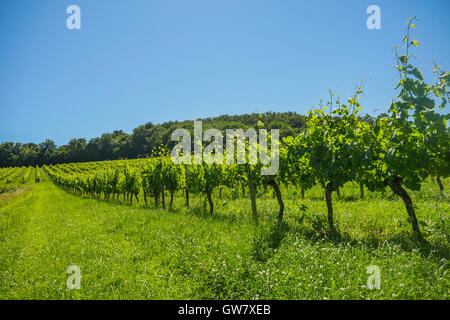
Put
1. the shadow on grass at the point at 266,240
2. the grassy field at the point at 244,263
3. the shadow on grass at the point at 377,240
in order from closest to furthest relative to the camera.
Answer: the grassy field at the point at 244,263 → the shadow on grass at the point at 377,240 → the shadow on grass at the point at 266,240

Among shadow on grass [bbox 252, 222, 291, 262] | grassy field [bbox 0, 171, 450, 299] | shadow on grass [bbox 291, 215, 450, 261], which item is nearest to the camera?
grassy field [bbox 0, 171, 450, 299]

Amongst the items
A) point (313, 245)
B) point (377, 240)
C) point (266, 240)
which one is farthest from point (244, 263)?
point (377, 240)

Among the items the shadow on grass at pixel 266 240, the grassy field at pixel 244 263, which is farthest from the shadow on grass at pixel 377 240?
the shadow on grass at pixel 266 240

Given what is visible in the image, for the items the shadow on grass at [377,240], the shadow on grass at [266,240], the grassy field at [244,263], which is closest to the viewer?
the grassy field at [244,263]

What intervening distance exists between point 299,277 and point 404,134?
11.8ft

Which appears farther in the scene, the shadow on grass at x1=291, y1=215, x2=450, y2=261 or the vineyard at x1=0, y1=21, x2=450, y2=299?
the shadow on grass at x1=291, y1=215, x2=450, y2=261

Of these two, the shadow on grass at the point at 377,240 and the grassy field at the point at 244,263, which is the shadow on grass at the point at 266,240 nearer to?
the grassy field at the point at 244,263

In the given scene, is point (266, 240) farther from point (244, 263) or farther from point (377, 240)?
point (377, 240)

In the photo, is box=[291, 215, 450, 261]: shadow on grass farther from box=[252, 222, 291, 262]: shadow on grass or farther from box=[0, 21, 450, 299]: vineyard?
box=[252, 222, 291, 262]: shadow on grass

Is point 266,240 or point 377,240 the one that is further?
point 266,240

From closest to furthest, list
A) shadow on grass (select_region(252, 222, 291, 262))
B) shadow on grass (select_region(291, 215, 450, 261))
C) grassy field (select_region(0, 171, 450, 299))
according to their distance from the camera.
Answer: grassy field (select_region(0, 171, 450, 299))
shadow on grass (select_region(291, 215, 450, 261))
shadow on grass (select_region(252, 222, 291, 262))

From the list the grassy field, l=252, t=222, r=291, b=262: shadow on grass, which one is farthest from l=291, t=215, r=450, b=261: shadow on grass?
l=252, t=222, r=291, b=262: shadow on grass

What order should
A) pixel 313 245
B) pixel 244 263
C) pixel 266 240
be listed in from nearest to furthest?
pixel 244 263 < pixel 313 245 < pixel 266 240
